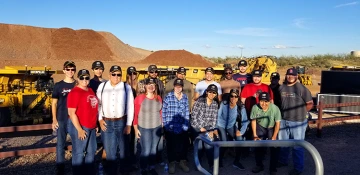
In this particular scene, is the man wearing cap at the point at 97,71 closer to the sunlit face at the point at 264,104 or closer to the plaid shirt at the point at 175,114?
the plaid shirt at the point at 175,114

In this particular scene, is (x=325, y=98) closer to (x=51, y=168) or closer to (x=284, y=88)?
(x=284, y=88)

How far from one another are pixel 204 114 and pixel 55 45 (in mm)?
59792

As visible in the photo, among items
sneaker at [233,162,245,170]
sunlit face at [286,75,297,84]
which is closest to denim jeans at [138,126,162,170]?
sneaker at [233,162,245,170]

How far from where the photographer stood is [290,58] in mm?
46000

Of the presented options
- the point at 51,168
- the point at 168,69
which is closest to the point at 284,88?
the point at 51,168

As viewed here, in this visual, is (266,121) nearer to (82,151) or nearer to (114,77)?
(114,77)

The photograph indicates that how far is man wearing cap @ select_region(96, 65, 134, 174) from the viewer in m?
4.82

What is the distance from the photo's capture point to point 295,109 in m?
5.68

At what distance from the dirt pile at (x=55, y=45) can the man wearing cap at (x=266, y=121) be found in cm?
5334

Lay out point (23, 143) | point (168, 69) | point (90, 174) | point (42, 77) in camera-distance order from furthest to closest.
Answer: point (168, 69) < point (42, 77) < point (23, 143) < point (90, 174)

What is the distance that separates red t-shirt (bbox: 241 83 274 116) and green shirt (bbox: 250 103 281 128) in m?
0.34

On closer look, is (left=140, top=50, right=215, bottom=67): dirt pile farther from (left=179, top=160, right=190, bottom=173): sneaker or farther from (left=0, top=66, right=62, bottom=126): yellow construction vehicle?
(left=179, top=160, right=190, bottom=173): sneaker

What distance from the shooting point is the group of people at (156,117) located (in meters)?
4.63

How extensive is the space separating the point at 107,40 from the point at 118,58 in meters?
9.46
